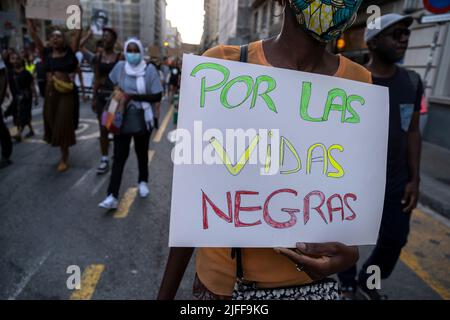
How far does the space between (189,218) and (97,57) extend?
15.9 ft

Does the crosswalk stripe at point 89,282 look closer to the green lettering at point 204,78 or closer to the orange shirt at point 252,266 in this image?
the orange shirt at point 252,266

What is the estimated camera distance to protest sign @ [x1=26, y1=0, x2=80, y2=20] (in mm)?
998

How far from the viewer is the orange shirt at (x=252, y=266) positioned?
1.14 meters

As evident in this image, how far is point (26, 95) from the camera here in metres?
7.48

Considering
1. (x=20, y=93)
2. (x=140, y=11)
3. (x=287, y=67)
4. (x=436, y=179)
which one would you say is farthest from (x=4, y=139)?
(x=436, y=179)

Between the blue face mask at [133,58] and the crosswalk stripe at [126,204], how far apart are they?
5.49 feet

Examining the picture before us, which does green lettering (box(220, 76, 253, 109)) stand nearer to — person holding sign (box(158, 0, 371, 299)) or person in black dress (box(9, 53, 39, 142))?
person holding sign (box(158, 0, 371, 299))

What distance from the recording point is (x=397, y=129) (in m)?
2.37

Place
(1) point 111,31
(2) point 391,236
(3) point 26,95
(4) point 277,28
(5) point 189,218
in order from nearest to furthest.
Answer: (5) point 189,218, (4) point 277,28, (2) point 391,236, (1) point 111,31, (3) point 26,95
